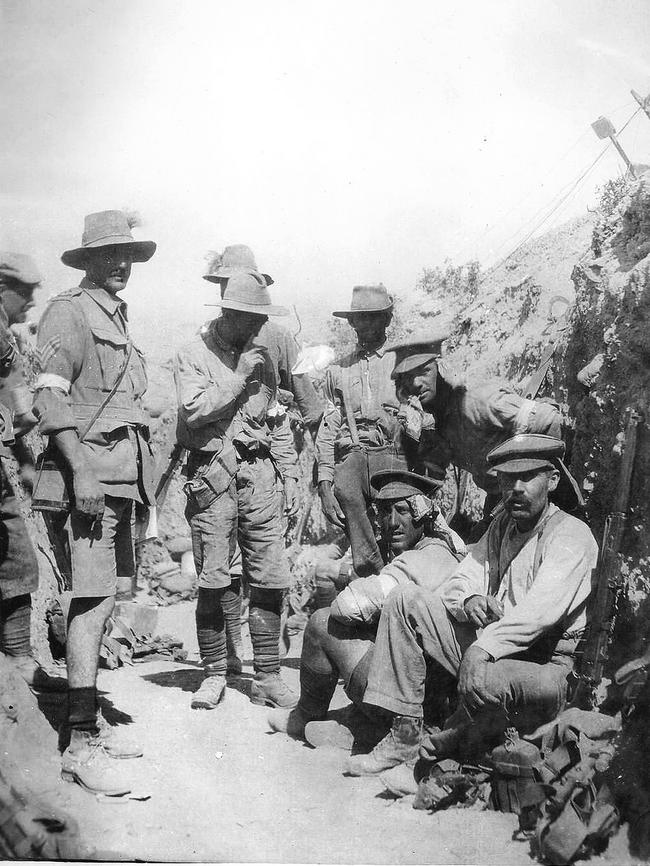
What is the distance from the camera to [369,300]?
5.21m

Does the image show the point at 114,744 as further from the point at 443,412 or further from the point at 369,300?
the point at 369,300

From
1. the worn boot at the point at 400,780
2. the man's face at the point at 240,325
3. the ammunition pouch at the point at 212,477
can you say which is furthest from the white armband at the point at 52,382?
the worn boot at the point at 400,780

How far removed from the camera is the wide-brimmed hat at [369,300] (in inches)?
205

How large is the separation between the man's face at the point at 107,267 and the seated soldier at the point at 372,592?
1.67 metres

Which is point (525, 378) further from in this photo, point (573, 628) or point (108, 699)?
point (108, 699)

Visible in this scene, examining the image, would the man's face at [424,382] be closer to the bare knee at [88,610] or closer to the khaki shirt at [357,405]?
the khaki shirt at [357,405]

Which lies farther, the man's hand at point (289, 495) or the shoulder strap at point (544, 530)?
the man's hand at point (289, 495)

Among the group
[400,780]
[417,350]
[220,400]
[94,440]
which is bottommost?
[400,780]

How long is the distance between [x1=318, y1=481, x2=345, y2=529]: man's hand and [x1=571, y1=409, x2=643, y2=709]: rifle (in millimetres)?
1722

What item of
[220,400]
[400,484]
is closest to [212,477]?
[220,400]

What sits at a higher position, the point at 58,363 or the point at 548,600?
the point at 58,363

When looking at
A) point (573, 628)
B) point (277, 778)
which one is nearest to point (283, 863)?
point (277, 778)

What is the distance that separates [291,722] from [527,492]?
1769 millimetres

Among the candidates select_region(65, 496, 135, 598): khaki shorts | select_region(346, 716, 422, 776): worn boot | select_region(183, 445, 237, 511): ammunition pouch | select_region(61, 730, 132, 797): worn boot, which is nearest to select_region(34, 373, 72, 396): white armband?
select_region(65, 496, 135, 598): khaki shorts
